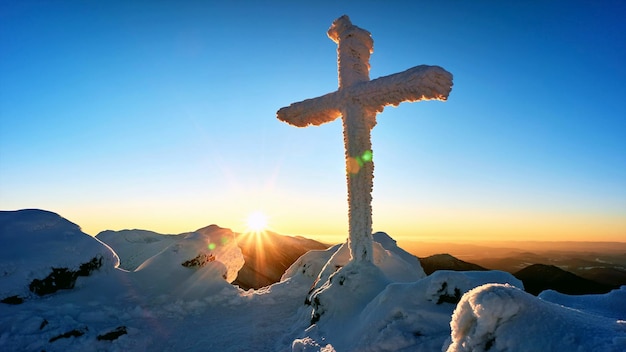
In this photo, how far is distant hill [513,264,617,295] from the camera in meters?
15.8

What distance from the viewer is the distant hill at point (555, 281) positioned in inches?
622

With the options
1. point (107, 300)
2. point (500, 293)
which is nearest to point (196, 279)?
point (107, 300)

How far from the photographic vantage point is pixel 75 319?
887 centimetres

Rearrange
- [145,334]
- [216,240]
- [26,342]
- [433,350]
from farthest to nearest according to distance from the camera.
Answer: [216,240] → [145,334] → [26,342] → [433,350]

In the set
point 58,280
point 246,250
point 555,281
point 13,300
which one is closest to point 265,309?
point 58,280

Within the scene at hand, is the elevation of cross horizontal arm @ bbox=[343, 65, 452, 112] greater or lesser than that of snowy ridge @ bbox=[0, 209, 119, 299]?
greater

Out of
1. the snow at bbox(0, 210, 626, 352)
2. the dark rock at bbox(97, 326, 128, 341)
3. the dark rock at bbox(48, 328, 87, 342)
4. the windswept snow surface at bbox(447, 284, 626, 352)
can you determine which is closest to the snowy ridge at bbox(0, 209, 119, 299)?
the snow at bbox(0, 210, 626, 352)

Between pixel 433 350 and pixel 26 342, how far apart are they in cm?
889

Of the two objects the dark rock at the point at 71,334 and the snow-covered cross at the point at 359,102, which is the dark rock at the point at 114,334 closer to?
the dark rock at the point at 71,334

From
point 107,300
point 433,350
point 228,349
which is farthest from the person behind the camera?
point 107,300

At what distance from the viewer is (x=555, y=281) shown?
17312mm

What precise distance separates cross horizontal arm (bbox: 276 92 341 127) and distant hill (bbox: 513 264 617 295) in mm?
12504

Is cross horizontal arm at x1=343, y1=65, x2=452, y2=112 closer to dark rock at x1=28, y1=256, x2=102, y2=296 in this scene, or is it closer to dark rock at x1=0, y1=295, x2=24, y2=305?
dark rock at x1=28, y1=256, x2=102, y2=296

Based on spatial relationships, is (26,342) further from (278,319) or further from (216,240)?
(216,240)
